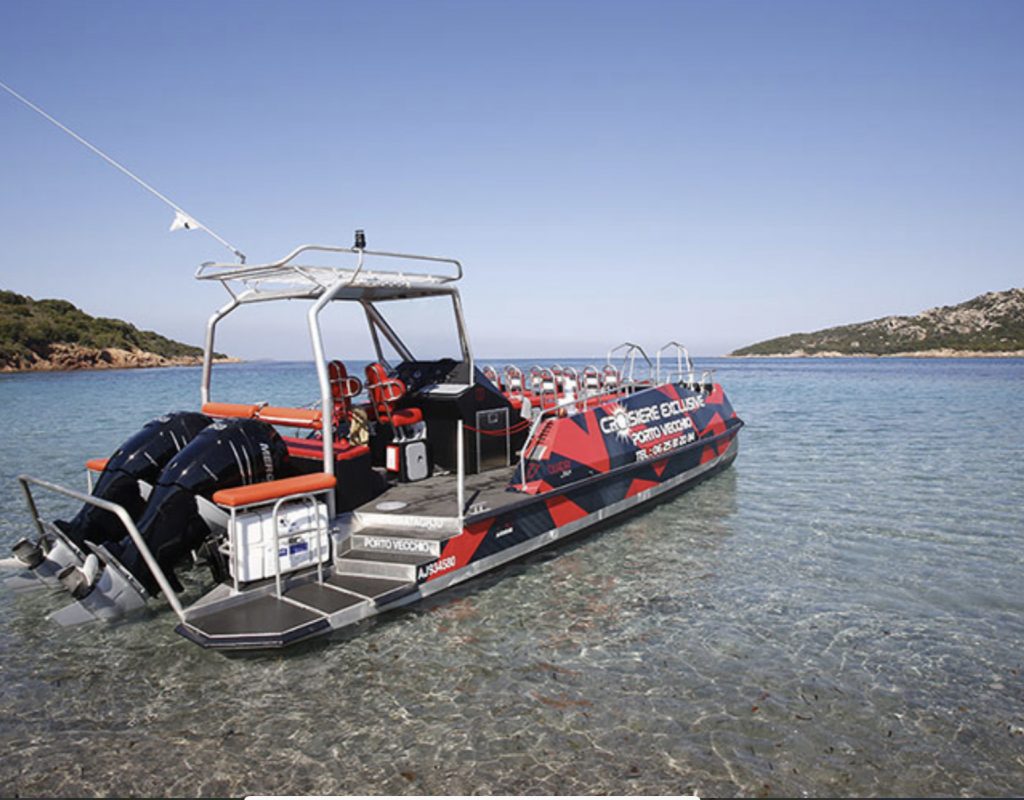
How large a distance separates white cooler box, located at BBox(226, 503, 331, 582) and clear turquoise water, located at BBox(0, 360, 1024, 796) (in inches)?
25.6

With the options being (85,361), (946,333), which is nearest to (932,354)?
(946,333)

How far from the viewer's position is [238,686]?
180 inches

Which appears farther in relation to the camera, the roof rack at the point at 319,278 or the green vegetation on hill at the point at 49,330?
the green vegetation on hill at the point at 49,330

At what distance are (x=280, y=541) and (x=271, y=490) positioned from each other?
0.46 m

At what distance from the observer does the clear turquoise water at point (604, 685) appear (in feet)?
12.1

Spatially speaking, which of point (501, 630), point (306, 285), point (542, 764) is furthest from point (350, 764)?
point (306, 285)

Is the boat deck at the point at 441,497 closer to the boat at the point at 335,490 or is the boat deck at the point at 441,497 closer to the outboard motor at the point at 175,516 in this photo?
the boat at the point at 335,490

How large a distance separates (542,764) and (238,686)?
221cm

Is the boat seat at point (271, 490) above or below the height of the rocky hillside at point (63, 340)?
below

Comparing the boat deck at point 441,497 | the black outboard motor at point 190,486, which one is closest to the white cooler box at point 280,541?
the black outboard motor at point 190,486

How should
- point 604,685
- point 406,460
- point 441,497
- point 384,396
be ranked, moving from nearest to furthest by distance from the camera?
point 604,685
point 441,497
point 384,396
point 406,460

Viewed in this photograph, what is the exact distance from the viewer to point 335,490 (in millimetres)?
6211

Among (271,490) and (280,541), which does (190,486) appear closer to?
(271,490)

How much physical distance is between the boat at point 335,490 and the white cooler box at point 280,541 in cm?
1
